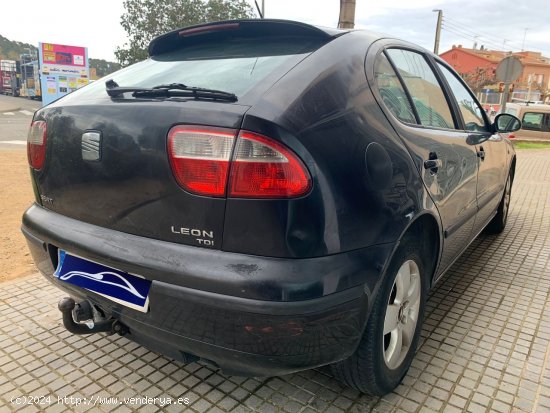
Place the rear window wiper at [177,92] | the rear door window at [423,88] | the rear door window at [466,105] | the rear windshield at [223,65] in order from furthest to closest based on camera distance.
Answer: the rear door window at [466,105] → the rear door window at [423,88] → the rear windshield at [223,65] → the rear window wiper at [177,92]

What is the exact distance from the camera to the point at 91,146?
1.76 meters

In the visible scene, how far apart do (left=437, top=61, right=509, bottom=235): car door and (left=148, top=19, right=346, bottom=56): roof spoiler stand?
137cm

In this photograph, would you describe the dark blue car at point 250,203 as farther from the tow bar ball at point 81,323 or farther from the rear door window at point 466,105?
the rear door window at point 466,105

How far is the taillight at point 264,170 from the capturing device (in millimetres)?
1439

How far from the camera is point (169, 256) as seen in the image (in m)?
1.54

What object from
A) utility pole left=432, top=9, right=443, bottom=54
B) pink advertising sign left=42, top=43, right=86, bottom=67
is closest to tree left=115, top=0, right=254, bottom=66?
pink advertising sign left=42, top=43, right=86, bottom=67

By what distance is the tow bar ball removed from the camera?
1.81 m

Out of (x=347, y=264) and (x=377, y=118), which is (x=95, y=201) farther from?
(x=377, y=118)

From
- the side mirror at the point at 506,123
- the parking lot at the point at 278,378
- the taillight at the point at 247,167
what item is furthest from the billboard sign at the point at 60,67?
the taillight at the point at 247,167

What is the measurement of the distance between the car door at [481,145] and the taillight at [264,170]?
1864 millimetres

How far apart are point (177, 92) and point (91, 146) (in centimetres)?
44

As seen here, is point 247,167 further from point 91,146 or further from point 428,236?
point 428,236

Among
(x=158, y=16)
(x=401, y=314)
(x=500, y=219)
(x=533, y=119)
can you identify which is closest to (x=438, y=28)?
(x=533, y=119)

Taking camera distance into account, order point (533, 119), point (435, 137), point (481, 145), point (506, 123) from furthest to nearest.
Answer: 1. point (533, 119)
2. point (506, 123)
3. point (481, 145)
4. point (435, 137)
